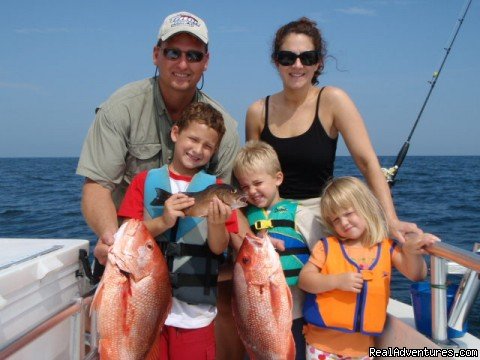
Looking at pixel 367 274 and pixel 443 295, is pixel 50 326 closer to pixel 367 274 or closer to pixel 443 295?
pixel 367 274

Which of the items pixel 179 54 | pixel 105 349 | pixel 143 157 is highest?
pixel 179 54

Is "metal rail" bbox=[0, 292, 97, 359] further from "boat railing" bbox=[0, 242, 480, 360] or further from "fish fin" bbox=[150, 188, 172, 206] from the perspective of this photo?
"fish fin" bbox=[150, 188, 172, 206]

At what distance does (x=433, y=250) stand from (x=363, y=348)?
0.91 meters

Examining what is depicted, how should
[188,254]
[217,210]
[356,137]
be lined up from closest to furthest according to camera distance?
[217,210], [188,254], [356,137]

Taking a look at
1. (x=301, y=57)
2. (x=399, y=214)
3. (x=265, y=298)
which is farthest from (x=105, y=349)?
(x=399, y=214)

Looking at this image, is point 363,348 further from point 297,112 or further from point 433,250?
point 297,112

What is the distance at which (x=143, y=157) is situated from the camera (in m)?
4.10

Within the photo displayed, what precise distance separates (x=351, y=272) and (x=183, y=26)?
2.23 m

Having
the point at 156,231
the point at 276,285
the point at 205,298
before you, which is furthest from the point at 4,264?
the point at 276,285

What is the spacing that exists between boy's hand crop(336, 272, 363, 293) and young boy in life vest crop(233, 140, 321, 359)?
0.40 meters

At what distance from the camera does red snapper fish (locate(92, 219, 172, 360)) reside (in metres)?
2.81

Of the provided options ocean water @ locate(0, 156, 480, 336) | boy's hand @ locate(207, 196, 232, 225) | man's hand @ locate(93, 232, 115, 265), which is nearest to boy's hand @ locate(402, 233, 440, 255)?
boy's hand @ locate(207, 196, 232, 225)

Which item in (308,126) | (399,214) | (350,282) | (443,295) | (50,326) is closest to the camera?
(50,326)

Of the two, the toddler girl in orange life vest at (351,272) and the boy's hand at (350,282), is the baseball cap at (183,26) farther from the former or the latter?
the boy's hand at (350,282)
